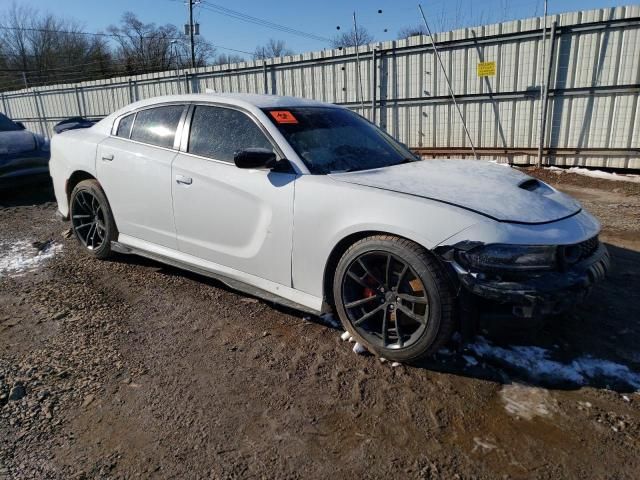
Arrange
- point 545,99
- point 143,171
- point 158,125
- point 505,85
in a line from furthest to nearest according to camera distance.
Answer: point 505,85, point 545,99, point 158,125, point 143,171

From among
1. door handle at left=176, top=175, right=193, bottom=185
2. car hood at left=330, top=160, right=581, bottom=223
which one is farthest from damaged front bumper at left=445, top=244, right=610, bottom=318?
door handle at left=176, top=175, right=193, bottom=185

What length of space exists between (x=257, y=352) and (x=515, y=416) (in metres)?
1.52

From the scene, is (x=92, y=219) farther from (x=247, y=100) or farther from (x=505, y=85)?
(x=505, y=85)

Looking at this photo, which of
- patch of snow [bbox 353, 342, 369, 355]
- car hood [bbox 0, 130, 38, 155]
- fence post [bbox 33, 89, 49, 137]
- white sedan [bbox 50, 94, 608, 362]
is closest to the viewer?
white sedan [bbox 50, 94, 608, 362]

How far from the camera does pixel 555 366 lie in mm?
2645

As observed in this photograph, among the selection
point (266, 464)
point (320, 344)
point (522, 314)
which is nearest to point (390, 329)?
point (320, 344)

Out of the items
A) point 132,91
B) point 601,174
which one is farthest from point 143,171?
point 132,91

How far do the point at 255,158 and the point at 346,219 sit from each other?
0.75m

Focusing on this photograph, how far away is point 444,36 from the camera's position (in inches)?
388

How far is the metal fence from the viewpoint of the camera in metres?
8.47

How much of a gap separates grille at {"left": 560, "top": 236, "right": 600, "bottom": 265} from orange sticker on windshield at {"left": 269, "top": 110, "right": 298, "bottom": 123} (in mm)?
1993

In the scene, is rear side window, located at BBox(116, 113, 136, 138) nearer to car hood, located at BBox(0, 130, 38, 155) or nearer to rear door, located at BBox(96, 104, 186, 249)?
rear door, located at BBox(96, 104, 186, 249)

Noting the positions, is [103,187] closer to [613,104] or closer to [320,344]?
[320,344]

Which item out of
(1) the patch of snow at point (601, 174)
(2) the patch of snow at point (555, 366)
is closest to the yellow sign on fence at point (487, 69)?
(1) the patch of snow at point (601, 174)
